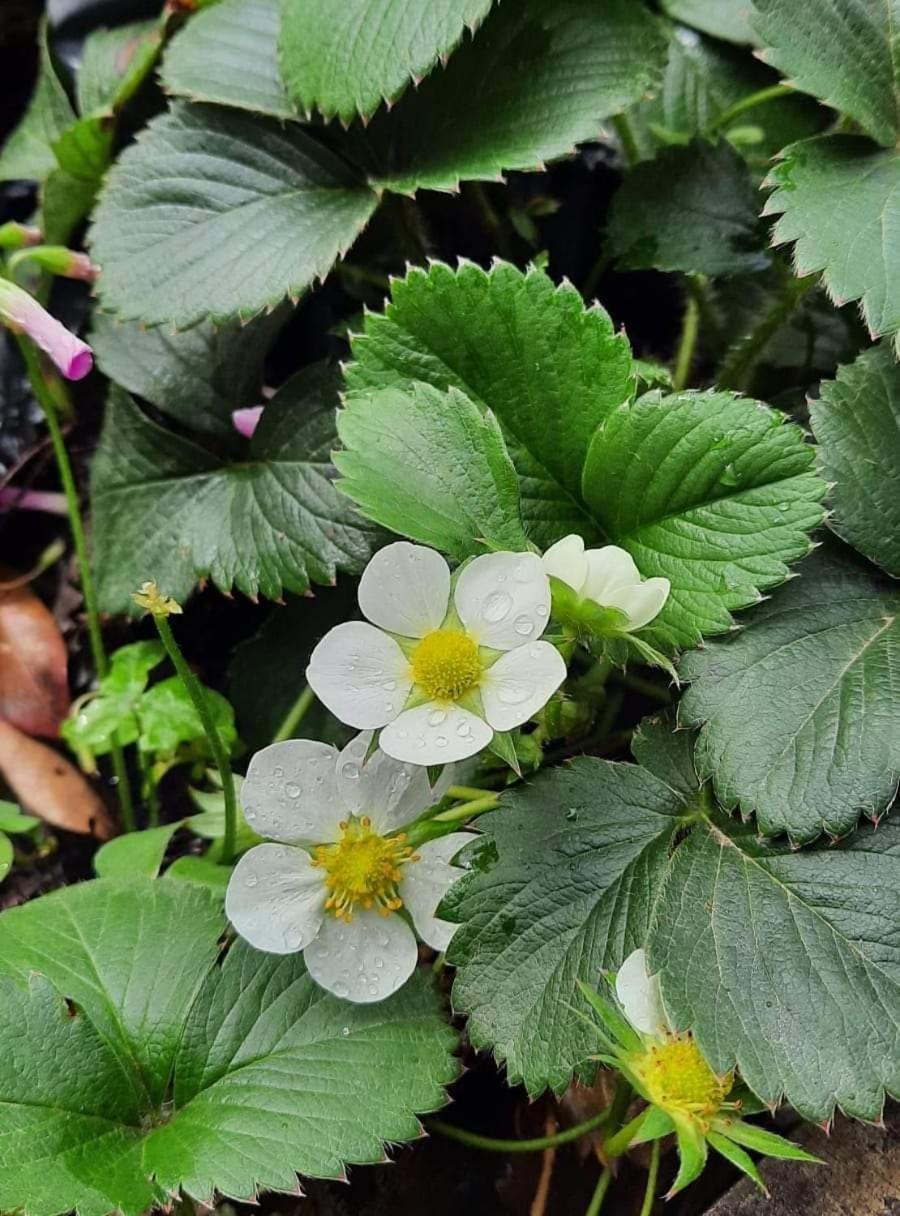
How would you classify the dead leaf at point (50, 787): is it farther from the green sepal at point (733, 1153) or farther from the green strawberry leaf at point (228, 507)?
the green sepal at point (733, 1153)

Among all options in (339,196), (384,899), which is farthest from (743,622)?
(339,196)

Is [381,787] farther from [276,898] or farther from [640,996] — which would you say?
[640,996]

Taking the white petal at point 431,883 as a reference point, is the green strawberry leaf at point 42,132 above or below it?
above

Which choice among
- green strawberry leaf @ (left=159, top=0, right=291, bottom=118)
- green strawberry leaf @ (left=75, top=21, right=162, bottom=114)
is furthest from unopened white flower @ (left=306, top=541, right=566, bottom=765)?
green strawberry leaf @ (left=75, top=21, right=162, bottom=114)

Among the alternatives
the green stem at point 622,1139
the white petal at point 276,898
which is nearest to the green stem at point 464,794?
the white petal at point 276,898

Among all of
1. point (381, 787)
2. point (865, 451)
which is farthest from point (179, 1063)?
point (865, 451)

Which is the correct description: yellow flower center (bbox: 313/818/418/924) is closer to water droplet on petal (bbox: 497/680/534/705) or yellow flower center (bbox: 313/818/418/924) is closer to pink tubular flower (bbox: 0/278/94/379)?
water droplet on petal (bbox: 497/680/534/705)

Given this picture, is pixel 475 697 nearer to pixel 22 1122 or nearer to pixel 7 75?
pixel 22 1122
